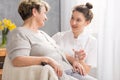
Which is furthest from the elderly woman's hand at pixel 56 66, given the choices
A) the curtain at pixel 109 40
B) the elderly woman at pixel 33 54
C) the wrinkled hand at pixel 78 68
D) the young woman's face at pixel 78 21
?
the curtain at pixel 109 40

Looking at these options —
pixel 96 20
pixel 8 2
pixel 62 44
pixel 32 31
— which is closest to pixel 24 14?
pixel 32 31

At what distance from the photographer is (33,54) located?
71.4 inches

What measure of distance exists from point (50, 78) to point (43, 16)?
1.68 feet

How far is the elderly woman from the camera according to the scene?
5.56 feet

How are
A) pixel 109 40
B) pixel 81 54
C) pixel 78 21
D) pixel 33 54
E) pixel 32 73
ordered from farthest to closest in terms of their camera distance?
pixel 109 40 → pixel 78 21 → pixel 81 54 → pixel 33 54 → pixel 32 73

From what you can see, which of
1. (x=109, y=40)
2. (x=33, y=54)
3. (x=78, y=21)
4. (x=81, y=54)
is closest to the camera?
(x=33, y=54)

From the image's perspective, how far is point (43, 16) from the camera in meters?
1.95

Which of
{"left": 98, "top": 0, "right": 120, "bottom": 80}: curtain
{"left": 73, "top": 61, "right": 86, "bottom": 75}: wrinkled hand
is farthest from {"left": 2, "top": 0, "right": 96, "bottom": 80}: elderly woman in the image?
{"left": 98, "top": 0, "right": 120, "bottom": 80}: curtain

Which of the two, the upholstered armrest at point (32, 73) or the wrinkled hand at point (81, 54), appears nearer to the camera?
the upholstered armrest at point (32, 73)

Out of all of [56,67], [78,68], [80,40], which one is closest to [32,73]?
[56,67]

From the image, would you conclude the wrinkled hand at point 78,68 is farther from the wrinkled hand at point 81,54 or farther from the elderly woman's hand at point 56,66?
the elderly woman's hand at point 56,66

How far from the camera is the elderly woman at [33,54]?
1.69 m

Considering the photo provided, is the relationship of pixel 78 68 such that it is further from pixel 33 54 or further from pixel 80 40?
pixel 33 54

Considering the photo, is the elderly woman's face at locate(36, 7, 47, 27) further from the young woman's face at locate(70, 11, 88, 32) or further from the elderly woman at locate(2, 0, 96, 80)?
the young woman's face at locate(70, 11, 88, 32)
